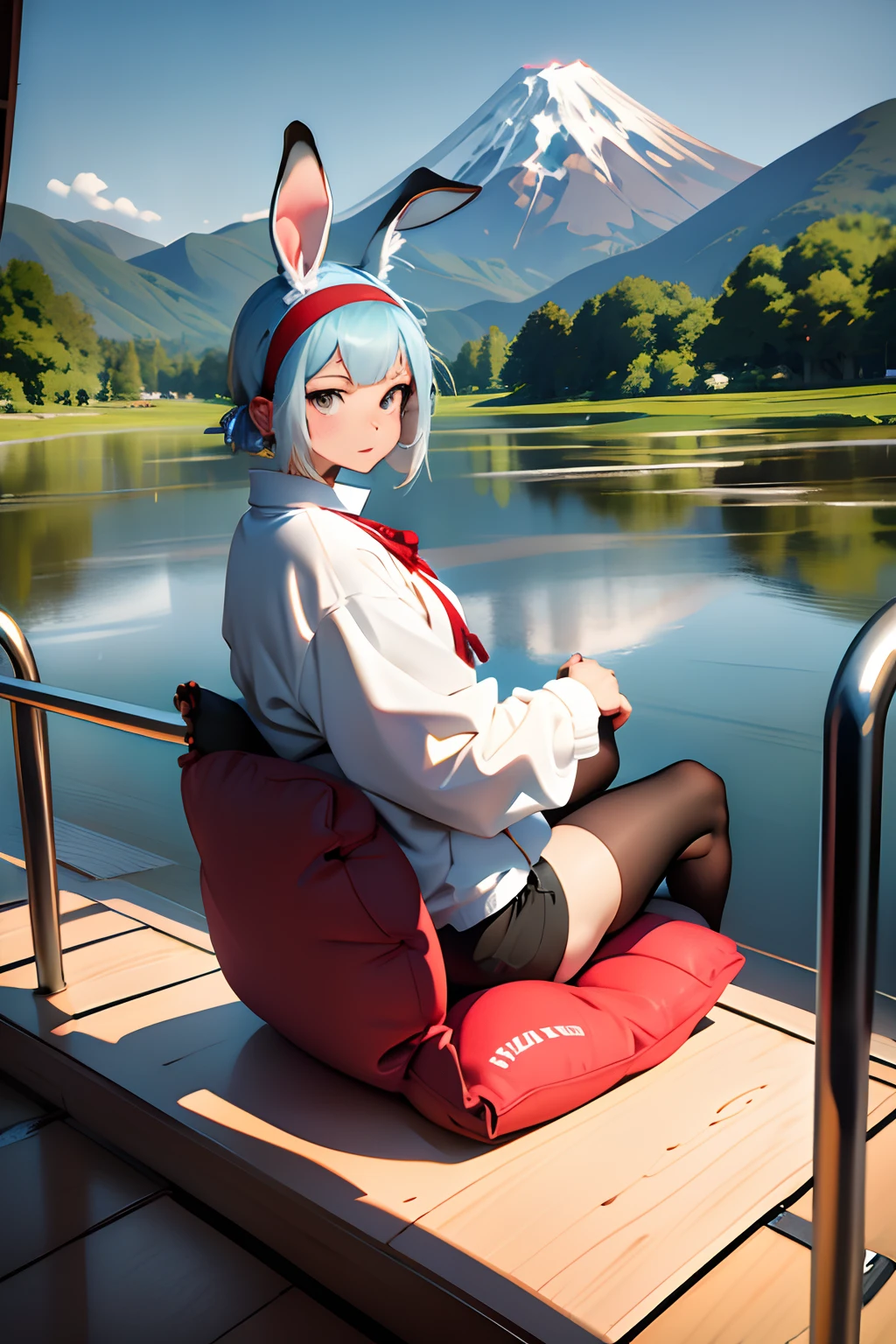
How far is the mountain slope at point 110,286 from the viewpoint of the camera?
539 cm

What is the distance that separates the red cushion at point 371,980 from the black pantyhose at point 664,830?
0.14 m

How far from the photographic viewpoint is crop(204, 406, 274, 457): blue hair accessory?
117 cm

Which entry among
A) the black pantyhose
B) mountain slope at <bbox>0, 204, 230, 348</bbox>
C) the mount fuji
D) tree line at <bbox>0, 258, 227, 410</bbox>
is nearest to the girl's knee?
the black pantyhose

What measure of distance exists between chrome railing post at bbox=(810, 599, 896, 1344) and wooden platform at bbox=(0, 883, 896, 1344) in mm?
213

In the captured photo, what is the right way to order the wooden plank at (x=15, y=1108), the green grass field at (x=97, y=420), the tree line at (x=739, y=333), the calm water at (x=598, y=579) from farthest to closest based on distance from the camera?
the green grass field at (x=97, y=420) < the calm water at (x=598, y=579) < the tree line at (x=739, y=333) < the wooden plank at (x=15, y=1108)

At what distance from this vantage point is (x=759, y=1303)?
34.7 inches

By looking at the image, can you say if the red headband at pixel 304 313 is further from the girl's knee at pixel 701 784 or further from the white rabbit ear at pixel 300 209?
the girl's knee at pixel 701 784

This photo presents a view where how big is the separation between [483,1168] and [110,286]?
6053mm

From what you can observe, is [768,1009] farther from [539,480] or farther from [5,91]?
[539,480]

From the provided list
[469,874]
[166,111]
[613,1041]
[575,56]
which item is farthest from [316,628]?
[166,111]

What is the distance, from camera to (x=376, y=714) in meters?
0.98

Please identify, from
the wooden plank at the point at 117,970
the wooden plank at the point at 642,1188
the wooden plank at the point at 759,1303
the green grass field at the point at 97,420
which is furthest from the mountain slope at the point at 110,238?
the wooden plank at the point at 759,1303

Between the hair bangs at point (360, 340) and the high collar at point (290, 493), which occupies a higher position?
the hair bangs at point (360, 340)

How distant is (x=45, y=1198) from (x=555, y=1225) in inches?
24.4
